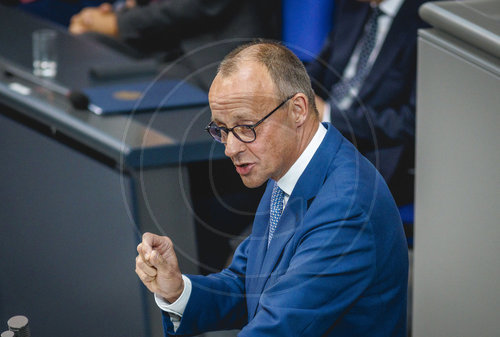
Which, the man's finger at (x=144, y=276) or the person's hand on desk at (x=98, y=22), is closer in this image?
the man's finger at (x=144, y=276)

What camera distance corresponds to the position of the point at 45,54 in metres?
2.68

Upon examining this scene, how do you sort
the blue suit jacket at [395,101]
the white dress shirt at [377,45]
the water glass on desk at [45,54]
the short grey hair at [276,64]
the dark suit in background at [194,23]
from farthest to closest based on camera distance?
the dark suit in background at [194,23] → the water glass on desk at [45,54] → the white dress shirt at [377,45] → the blue suit jacket at [395,101] → the short grey hair at [276,64]

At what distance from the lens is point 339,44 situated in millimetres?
2410

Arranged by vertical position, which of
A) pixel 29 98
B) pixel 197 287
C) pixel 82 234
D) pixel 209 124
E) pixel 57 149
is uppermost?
pixel 209 124

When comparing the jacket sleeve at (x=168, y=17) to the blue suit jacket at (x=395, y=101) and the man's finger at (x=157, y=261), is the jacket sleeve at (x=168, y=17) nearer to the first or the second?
the blue suit jacket at (x=395, y=101)

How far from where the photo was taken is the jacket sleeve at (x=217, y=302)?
1.08 meters

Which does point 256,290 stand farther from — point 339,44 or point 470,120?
point 339,44

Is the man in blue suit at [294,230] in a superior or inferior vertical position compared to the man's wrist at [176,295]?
superior

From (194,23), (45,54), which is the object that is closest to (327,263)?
(45,54)

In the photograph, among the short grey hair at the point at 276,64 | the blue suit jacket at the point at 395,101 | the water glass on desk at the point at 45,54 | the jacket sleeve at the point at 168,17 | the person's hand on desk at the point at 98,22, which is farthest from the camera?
the person's hand on desk at the point at 98,22

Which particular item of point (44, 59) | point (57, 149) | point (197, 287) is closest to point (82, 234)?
point (57, 149)

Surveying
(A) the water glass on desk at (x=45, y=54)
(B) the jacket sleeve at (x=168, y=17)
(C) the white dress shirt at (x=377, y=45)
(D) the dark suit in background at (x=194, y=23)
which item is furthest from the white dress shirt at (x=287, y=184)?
(B) the jacket sleeve at (x=168, y=17)

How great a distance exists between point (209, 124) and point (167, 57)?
85.6 inches

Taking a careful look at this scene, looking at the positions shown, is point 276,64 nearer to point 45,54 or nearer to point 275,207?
point 275,207
